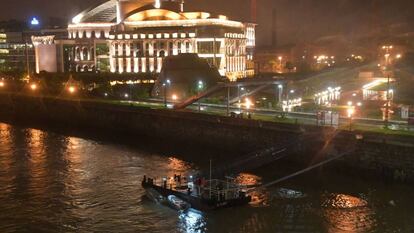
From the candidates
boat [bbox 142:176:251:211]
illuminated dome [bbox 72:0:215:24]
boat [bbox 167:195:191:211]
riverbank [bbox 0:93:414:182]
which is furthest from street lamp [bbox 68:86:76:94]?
boat [bbox 167:195:191:211]

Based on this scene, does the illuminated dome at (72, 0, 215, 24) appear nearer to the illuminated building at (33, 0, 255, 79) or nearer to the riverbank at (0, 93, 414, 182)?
the illuminated building at (33, 0, 255, 79)

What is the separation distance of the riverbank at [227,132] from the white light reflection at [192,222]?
37.8ft

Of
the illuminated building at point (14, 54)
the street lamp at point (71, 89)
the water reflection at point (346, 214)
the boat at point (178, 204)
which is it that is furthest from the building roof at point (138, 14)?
the boat at point (178, 204)

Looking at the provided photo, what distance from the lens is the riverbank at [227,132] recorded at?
1240 inches

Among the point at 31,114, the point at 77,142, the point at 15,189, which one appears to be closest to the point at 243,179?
the point at 15,189

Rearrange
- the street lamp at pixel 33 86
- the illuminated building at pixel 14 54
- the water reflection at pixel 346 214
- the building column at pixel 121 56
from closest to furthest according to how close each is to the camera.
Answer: the water reflection at pixel 346 214
the street lamp at pixel 33 86
the building column at pixel 121 56
the illuminated building at pixel 14 54

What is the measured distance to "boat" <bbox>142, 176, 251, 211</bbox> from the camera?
2600cm

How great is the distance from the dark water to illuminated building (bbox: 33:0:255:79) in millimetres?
62434

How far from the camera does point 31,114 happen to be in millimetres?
68375

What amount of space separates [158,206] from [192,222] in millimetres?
2969

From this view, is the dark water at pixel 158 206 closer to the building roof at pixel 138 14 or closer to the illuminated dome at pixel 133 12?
the building roof at pixel 138 14

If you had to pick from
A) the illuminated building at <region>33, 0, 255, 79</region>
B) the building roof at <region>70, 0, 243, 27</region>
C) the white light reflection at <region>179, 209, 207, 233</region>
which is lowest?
the white light reflection at <region>179, 209, 207, 233</region>

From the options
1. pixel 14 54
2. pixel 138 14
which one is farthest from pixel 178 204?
pixel 14 54

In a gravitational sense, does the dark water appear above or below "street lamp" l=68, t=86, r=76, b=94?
below
